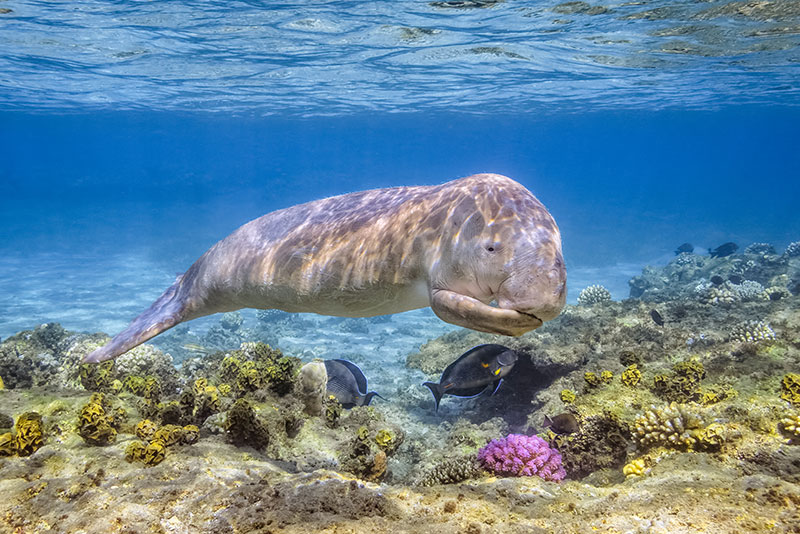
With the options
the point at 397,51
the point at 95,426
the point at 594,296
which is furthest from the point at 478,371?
the point at 397,51

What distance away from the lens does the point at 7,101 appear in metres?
33.3

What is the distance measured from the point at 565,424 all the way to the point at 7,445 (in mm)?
5205

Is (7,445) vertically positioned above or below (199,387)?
above

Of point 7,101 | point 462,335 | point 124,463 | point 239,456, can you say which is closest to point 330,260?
point 239,456

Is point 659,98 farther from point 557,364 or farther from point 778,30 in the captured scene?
point 557,364

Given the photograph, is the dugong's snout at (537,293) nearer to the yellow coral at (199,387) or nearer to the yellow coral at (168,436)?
the yellow coral at (168,436)

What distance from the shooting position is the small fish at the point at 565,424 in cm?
496

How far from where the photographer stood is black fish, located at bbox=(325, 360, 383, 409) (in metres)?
6.96

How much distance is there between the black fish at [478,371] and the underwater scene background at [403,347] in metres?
0.62

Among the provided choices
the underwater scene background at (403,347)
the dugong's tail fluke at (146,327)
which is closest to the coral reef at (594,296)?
the underwater scene background at (403,347)

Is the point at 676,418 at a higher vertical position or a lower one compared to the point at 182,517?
lower

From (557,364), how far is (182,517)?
6.19 meters

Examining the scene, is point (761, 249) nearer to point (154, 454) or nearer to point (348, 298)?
point (348, 298)

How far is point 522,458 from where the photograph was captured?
178 inches
